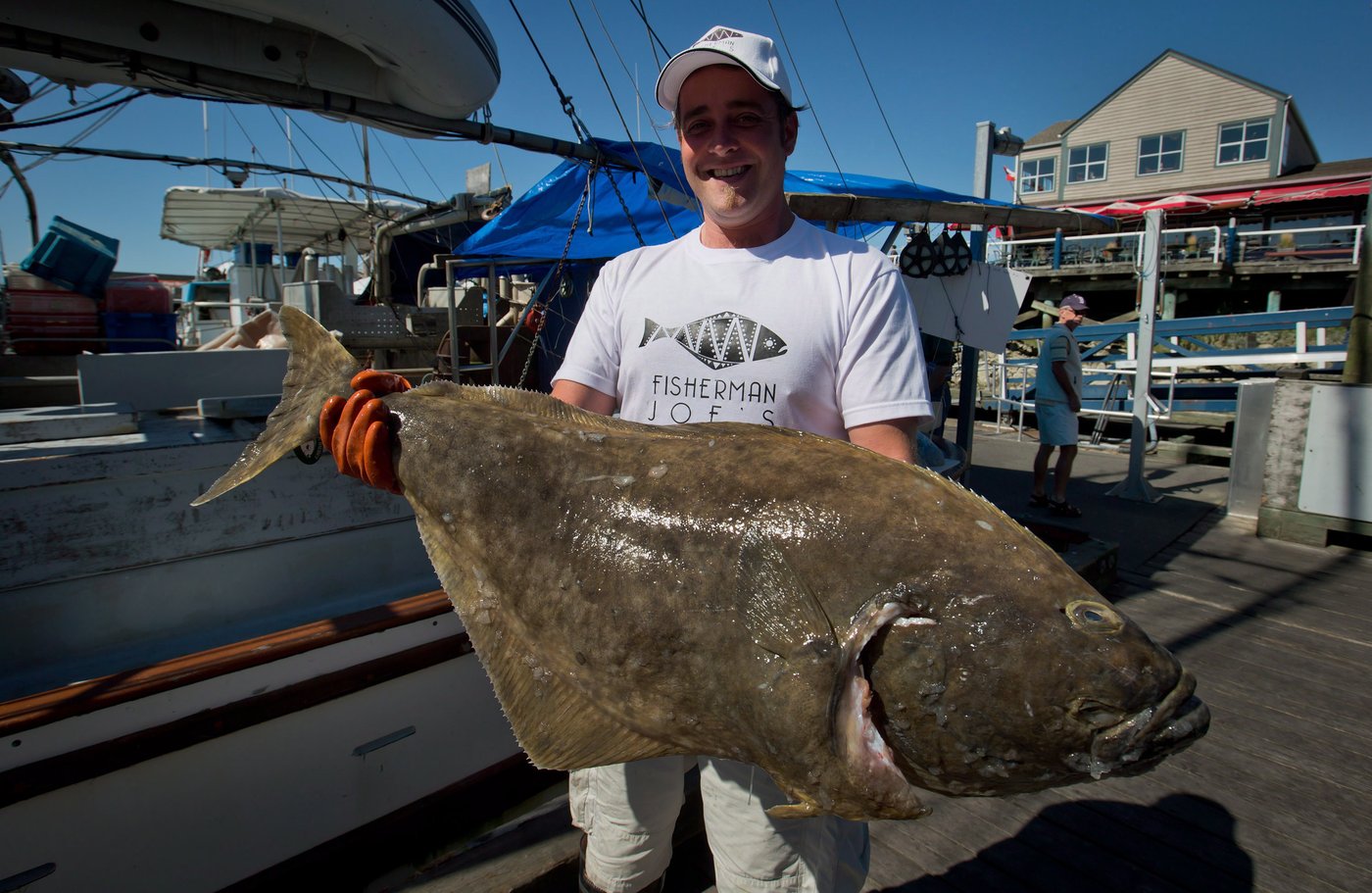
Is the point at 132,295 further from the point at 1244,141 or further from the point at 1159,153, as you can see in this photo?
the point at 1244,141

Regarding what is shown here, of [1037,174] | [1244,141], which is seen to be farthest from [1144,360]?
[1037,174]

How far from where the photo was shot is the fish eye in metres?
1.26

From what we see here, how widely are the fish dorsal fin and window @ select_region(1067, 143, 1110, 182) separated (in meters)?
39.3

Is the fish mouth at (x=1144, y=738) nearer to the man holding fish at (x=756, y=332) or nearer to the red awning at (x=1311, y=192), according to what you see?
the man holding fish at (x=756, y=332)

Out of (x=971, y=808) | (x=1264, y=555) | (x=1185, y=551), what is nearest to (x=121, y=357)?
(x=971, y=808)

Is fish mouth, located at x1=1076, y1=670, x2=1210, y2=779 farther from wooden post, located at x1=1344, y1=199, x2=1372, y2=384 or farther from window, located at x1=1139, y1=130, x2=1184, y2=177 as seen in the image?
window, located at x1=1139, y1=130, x2=1184, y2=177

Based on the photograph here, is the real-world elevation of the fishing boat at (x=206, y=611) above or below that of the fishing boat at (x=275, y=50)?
below

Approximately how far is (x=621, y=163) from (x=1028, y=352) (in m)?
20.4

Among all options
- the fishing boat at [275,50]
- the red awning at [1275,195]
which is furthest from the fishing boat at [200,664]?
the red awning at [1275,195]

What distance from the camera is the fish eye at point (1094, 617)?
49.4 inches

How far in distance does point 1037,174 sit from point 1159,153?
5174 millimetres

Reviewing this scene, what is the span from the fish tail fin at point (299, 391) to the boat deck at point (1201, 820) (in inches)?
69.0

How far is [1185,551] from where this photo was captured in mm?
6539

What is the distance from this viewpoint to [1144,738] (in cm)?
120
